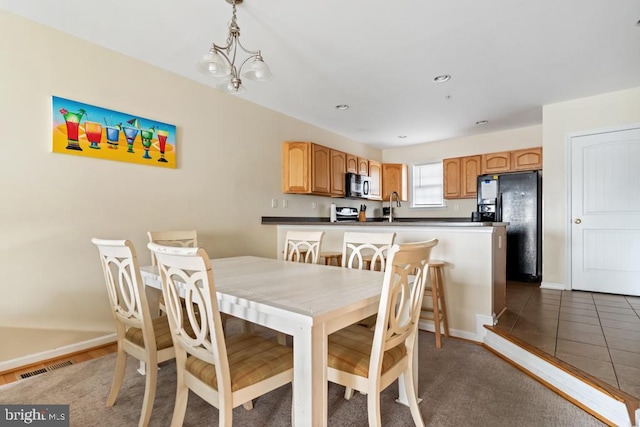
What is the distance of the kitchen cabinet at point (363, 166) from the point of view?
539cm

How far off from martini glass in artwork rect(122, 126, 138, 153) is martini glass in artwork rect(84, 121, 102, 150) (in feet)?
0.61

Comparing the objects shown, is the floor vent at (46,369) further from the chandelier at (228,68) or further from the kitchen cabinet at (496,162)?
the kitchen cabinet at (496,162)

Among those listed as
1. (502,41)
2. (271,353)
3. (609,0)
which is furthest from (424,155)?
(271,353)

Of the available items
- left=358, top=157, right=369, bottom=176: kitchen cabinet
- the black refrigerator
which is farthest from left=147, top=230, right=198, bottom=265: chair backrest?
the black refrigerator

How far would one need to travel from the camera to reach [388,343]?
130 cm

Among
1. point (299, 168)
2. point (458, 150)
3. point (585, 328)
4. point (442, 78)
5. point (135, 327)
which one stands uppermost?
point (442, 78)

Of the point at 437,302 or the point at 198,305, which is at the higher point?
the point at 198,305

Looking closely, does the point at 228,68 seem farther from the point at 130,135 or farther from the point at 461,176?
the point at 461,176

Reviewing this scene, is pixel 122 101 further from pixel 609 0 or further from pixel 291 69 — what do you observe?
pixel 609 0

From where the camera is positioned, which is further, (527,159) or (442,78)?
(527,159)

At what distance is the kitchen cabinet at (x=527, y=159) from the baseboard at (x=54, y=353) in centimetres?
549

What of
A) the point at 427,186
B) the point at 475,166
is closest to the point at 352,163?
the point at 427,186

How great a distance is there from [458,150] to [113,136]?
513cm

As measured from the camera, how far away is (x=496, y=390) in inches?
74.4
